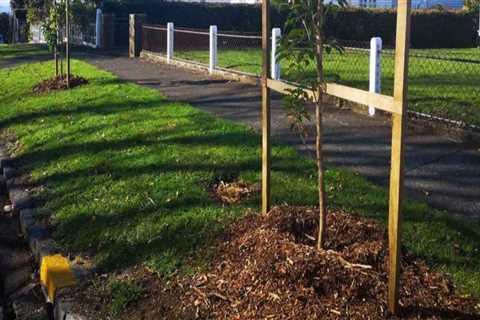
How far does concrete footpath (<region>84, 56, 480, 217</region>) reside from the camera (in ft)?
21.6

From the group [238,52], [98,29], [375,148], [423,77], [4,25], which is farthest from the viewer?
[4,25]

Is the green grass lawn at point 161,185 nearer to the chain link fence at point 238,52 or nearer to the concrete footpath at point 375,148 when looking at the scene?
the concrete footpath at point 375,148

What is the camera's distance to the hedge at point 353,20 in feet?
96.3

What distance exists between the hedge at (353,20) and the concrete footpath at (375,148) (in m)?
16.0

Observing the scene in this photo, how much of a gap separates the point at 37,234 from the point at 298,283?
3039 millimetres

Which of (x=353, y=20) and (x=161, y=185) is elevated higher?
(x=353, y=20)

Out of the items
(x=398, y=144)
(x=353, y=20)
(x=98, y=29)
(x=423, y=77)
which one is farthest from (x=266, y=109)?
(x=353, y=20)

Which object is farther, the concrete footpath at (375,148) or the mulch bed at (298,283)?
the concrete footpath at (375,148)

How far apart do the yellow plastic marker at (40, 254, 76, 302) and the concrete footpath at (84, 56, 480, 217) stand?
2.94 m

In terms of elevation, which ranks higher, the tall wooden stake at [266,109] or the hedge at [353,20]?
the hedge at [353,20]

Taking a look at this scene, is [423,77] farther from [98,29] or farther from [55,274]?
[98,29]

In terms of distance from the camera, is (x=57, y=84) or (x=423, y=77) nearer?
(x=423, y=77)

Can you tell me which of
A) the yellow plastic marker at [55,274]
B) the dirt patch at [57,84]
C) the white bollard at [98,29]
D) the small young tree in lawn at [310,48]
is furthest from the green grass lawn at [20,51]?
the small young tree in lawn at [310,48]

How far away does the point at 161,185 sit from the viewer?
695 centimetres
